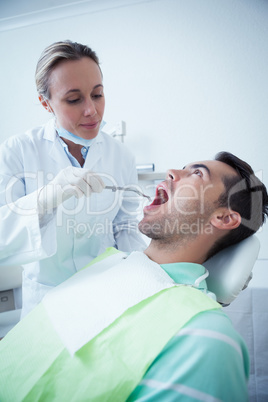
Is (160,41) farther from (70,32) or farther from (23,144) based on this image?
(23,144)

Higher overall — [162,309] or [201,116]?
[201,116]

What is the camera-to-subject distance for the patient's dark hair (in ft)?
3.47

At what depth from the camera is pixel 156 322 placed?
0.74 meters

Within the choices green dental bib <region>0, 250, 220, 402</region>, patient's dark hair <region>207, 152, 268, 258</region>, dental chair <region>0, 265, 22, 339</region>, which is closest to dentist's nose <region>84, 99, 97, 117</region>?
patient's dark hair <region>207, 152, 268, 258</region>

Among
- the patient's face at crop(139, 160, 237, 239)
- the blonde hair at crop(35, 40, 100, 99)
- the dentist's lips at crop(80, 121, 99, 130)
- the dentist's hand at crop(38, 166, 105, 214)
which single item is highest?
the blonde hair at crop(35, 40, 100, 99)

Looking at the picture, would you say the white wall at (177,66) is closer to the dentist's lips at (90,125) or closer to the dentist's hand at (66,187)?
the dentist's lips at (90,125)

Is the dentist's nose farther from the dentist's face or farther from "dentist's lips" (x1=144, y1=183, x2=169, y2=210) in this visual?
"dentist's lips" (x1=144, y1=183, x2=169, y2=210)

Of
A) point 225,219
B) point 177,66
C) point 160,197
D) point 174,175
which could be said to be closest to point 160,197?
point 160,197

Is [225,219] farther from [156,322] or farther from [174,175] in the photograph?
[156,322]

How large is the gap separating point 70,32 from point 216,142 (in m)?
1.40

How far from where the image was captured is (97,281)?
3.04ft

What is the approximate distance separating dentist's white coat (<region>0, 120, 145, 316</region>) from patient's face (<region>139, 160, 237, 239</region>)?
0.97 feet

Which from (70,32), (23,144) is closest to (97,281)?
(23,144)

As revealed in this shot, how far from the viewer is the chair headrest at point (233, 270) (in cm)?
96
